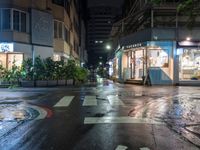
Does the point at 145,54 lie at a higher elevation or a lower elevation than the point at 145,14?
lower

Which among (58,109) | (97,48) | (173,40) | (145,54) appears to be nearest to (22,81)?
(145,54)

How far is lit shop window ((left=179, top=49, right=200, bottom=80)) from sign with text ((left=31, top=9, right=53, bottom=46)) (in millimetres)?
13111

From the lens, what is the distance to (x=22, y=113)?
42.9 feet

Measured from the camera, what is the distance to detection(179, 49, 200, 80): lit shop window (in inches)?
1275

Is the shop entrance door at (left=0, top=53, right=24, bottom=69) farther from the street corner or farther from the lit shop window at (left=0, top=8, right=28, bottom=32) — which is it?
the street corner

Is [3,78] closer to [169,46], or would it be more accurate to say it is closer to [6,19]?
[6,19]

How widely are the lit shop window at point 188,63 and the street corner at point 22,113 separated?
64.3 feet

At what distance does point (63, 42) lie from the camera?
4197 cm

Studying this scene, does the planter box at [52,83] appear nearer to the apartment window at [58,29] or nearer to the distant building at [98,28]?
the apartment window at [58,29]

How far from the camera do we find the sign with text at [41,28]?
35.2 meters

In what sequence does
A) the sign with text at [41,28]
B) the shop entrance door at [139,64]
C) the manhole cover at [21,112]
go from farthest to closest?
the sign with text at [41,28] < the shop entrance door at [139,64] < the manhole cover at [21,112]

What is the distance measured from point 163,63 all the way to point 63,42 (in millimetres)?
13507

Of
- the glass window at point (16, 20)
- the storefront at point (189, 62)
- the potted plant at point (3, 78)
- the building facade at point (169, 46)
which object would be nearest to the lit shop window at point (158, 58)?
the building facade at point (169, 46)

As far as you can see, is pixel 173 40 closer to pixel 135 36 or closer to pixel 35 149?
pixel 135 36
